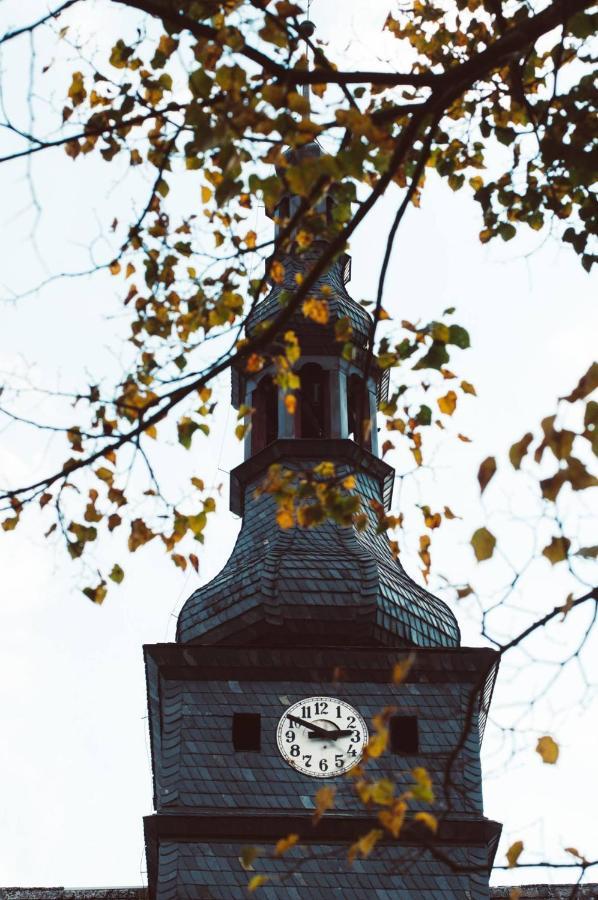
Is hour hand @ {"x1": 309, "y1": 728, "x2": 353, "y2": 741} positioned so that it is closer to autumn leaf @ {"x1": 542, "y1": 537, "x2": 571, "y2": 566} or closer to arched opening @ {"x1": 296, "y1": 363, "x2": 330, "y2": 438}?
arched opening @ {"x1": 296, "y1": 363, "x2": 330, "y2": 438}

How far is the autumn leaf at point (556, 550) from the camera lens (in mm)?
7062

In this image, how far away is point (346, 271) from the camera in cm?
2752

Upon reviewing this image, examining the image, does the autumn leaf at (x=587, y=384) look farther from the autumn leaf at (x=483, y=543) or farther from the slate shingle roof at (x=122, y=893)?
the slate shingle roof at (x=122, y=893)

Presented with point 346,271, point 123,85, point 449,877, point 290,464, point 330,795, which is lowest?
point 330,795

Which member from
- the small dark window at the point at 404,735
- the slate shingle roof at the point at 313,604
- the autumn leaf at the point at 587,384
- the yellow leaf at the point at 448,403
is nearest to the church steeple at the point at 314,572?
the slate shingle roof at the point at 313,604

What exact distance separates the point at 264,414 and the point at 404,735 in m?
5.38

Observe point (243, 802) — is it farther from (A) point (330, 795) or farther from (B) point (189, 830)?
(A) point (330, 795)

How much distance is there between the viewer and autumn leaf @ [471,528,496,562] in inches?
275

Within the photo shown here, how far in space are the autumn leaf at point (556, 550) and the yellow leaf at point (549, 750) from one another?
689 millimetres

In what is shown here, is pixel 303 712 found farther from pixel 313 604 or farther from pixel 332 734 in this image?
pixel 313 604

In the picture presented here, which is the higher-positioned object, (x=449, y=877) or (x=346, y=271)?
(x=346, y=271)

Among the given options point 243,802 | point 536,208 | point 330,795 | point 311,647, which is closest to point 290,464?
point 311,647

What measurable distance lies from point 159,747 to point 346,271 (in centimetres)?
920

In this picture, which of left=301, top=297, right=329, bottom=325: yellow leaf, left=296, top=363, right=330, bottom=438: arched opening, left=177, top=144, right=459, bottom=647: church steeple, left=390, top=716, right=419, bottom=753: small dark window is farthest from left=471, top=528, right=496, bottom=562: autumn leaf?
left=296, top=363, right=330, bottom=438: arched opening
